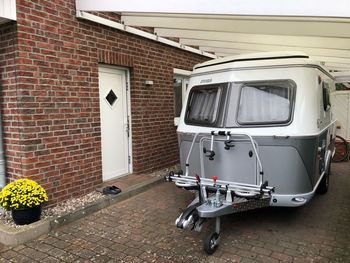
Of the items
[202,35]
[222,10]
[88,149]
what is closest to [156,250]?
[88,149]

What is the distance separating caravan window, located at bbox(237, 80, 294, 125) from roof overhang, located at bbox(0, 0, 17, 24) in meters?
3.15

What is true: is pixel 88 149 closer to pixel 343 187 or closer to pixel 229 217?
pixel 229 217

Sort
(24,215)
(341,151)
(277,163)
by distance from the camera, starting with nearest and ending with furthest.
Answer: (277,163) < (24,215) < (341,151)

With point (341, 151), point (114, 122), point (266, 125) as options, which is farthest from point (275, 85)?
point (341, 151)

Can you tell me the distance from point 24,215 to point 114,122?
255 centimetres

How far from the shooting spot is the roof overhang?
401cm

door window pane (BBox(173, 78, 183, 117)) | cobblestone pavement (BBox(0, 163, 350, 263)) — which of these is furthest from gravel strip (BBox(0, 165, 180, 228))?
door window pane (BBox(173, 78, 183, 117))

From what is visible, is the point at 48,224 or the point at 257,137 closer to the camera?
the point at 257,137

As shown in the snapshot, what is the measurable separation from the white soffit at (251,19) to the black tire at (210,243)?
2.64 metres

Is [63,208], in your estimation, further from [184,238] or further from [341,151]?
[341,151]

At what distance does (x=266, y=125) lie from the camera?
3.92 m

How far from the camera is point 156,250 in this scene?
3691mm

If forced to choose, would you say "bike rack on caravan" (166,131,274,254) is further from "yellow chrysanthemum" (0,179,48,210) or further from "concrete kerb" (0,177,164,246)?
"yellow chrysanthemum" (0,179,48,210)

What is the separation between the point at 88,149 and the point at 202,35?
319cm
